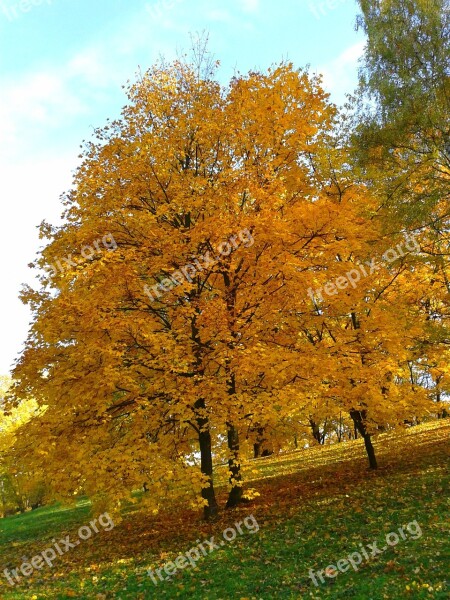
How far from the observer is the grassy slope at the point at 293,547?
22.8ft

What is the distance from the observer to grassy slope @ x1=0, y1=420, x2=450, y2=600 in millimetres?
6953

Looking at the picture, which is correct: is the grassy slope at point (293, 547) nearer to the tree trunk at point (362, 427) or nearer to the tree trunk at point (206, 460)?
the tree trunk at point (206, 460)

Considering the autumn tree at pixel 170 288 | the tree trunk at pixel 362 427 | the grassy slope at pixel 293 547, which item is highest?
the autumn tree at pixel 170 288

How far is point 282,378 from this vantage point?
10148mm

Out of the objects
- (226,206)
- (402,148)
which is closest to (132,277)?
(226,206)

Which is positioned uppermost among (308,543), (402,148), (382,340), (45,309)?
(402,148)

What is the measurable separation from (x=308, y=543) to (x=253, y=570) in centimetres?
139

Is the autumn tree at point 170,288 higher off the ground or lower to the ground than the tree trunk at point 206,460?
higher

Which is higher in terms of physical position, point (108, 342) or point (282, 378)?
point (108, 342)

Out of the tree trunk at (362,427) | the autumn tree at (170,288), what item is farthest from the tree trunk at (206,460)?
the tree trunk at (362,427)

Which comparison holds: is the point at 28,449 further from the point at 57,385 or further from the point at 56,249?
the point at 56,249

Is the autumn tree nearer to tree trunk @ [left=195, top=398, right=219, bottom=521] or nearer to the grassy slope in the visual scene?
tree trunk @ [left=195, top=398, right=219, bottom=521]

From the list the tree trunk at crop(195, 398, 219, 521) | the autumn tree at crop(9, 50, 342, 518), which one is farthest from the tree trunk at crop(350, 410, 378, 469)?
the tree trunk at crop(195, 398, 219, 521)

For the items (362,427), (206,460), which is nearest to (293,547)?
(206,460)
